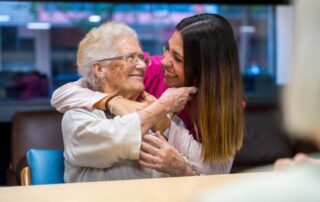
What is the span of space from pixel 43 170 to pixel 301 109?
1.34 meters

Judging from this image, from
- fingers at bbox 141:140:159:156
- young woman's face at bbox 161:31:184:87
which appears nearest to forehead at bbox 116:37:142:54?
young woman's face at bbox 161:31:184:87

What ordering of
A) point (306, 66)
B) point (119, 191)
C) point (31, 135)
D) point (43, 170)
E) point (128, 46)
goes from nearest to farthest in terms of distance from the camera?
point (306, 66), point (119, 191), point (128, 46), point (43, 170), point (31, 135)

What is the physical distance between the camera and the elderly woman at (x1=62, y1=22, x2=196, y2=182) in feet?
4.80

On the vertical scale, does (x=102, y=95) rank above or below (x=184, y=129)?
above

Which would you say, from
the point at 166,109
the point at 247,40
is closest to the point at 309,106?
the point at 166,109

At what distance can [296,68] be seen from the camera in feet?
1.62

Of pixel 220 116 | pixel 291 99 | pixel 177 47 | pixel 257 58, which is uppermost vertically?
pixel 291 99

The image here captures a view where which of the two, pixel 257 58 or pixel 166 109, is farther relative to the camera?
pixel 257 58

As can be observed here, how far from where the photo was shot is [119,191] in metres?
1.31

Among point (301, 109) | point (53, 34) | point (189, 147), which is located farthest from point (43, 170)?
point (53, 34)

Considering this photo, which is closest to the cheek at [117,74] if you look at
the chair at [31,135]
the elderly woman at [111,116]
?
the elderly woman at [111,116]

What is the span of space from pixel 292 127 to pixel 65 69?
325cm

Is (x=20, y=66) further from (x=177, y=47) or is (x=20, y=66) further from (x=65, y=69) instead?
(x=177, y=47)

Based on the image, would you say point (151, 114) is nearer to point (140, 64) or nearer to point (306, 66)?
point (140, 64)
